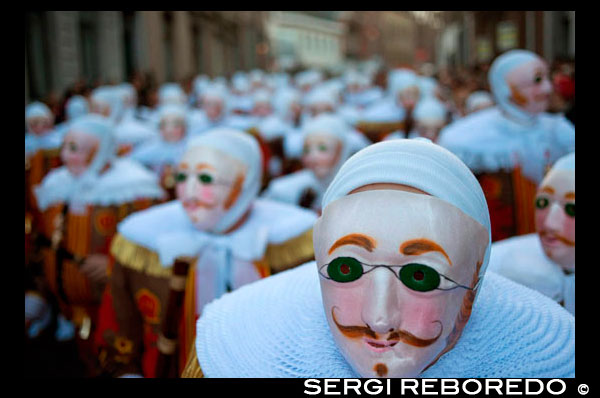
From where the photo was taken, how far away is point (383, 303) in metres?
1.69

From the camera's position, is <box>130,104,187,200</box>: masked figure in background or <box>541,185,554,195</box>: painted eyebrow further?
<box>130,104,187,200</box>: masked figure in background

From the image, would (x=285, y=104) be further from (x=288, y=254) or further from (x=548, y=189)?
(x=548, y=189)

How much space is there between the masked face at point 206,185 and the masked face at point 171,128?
4604 mm

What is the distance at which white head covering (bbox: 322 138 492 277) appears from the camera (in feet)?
5.57

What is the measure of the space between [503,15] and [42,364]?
22703mm

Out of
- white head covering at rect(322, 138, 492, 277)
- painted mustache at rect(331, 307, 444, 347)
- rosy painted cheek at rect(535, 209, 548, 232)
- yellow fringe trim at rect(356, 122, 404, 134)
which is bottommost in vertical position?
yellow fringe trim at rect(356, 122, 404, 134)

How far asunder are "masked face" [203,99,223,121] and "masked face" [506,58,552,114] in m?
6.00

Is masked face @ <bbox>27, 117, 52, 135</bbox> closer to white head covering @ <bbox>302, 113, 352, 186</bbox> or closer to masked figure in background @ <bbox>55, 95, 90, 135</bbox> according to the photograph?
masked figure in background @ <bbox>55, 95, 90, 135</bbox>

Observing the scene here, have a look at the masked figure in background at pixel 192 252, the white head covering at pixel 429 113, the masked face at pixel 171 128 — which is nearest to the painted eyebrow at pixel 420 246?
the masked figure in background at pixel 192 252

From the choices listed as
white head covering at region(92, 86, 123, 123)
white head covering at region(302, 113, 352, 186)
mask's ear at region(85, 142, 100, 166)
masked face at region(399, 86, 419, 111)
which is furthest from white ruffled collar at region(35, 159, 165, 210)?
masked face at region(399, 86, 419, 111)

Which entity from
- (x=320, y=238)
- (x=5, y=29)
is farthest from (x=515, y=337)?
(x=5, y=29)

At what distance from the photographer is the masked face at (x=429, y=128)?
7.13m

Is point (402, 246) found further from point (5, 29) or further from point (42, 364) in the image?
point (42, 364)

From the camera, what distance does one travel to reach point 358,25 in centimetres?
6794
